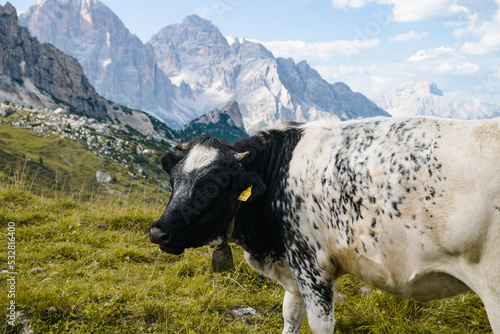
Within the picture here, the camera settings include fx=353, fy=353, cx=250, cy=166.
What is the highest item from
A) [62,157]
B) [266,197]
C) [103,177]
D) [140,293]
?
[266,197]

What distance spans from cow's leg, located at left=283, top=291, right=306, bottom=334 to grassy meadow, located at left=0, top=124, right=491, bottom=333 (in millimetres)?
145

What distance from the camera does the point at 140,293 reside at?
186 inches

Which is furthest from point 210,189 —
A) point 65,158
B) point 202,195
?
point 65,158

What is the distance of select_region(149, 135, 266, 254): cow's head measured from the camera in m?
3.44

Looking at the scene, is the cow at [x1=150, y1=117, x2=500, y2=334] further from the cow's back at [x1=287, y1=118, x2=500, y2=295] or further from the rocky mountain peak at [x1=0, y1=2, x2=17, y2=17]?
the rocky mountain peak at [x1=0, y1=2, x2=17, y2=17]

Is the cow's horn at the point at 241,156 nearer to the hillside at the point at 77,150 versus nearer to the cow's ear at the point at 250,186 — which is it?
the cow's ear at the point at 250,186

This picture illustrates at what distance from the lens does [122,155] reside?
427ft

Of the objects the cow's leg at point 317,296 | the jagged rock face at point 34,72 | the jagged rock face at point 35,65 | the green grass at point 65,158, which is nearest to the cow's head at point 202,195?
the cow's leg at point 317,296

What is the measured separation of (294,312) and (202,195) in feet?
6.42

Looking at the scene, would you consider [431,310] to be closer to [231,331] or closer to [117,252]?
[231,331]

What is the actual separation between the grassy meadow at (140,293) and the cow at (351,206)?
96 cm

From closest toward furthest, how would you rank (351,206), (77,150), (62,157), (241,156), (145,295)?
(351,206) < (241,156) < (145,295) < (62,157) < (77,150)

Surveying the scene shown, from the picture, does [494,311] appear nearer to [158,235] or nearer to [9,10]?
[158,235]

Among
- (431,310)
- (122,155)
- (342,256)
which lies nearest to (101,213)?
(342,256)
